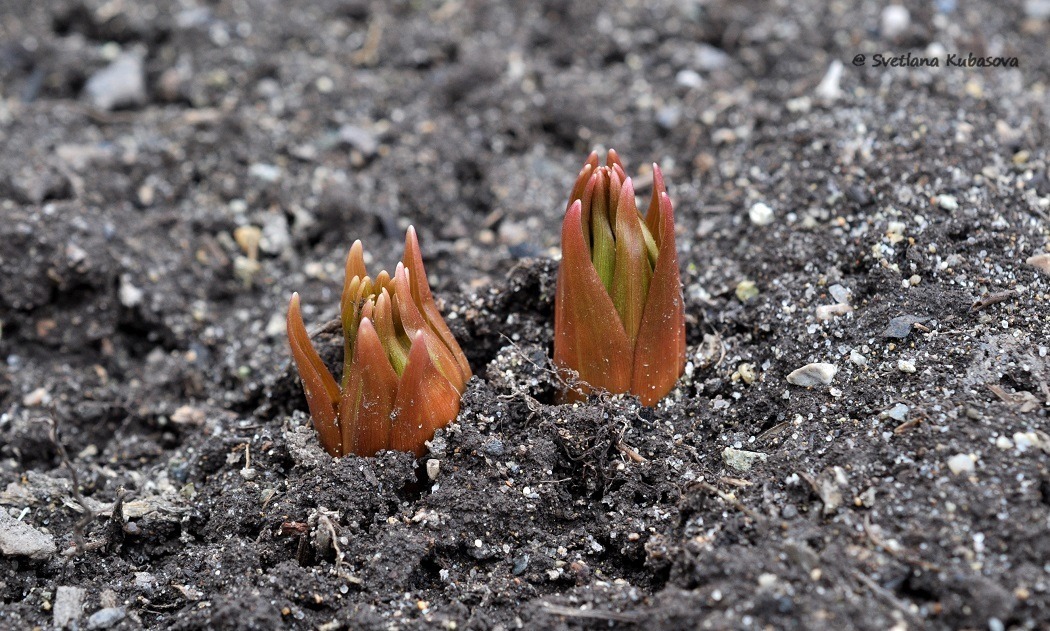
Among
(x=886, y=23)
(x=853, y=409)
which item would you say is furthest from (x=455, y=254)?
(x=886, y=23)

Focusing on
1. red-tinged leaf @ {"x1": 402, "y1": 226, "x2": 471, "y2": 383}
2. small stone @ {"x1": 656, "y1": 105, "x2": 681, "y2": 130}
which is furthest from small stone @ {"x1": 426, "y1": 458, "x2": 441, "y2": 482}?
small stone @ {"x1": 656, "y1": 105, "x2": 681, "y2": 130}

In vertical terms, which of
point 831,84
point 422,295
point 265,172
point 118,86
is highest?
point 118,86

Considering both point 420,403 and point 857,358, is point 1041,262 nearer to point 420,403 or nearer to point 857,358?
point 857,358

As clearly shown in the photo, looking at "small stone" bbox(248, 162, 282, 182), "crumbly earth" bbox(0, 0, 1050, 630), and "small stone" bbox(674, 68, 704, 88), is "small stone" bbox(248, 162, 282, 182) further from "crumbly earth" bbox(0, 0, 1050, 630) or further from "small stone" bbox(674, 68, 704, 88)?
"small stone" bbox(674, 68, 704, 88)

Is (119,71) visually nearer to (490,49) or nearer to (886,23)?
(490,49)

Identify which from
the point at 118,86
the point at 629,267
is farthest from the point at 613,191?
the point at 118,86
